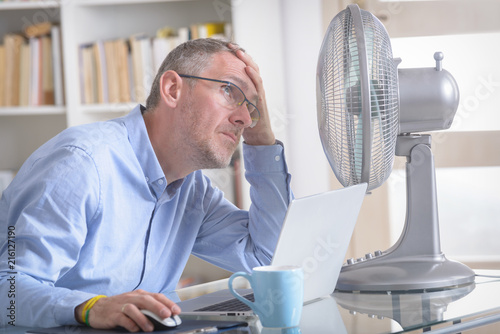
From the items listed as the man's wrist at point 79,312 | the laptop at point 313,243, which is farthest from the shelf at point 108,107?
the man's wrist at point 79,312

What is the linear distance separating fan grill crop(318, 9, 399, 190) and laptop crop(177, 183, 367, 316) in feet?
0.24

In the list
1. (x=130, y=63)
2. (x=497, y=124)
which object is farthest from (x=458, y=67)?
(x=130, y=63)

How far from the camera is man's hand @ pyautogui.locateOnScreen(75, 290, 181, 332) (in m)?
0.81

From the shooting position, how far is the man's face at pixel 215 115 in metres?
1.32

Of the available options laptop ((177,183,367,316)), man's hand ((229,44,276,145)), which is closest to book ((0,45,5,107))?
man's hand ((229,44,276,145))

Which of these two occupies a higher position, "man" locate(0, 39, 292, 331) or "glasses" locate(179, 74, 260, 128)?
"glasses" locate(179, 74, 260, 128)

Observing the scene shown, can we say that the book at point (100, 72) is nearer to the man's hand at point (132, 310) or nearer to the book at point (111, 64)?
the book at point (111, 64)

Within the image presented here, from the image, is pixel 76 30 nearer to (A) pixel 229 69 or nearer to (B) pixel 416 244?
(A) pixel 229 69

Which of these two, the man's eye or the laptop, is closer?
the laptop

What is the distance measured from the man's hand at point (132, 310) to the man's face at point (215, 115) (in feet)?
1.76

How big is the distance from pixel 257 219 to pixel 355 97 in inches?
18.4

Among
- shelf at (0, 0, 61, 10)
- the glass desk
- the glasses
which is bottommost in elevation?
the glass desk

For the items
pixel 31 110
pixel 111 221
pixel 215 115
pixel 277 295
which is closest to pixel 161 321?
pixel 277 295

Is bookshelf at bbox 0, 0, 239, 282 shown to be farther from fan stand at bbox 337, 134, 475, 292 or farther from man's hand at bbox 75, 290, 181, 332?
man's hand at bbox 75, 290, 181, 332
